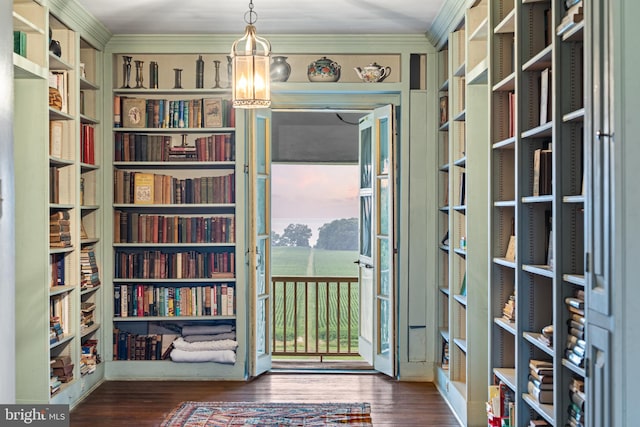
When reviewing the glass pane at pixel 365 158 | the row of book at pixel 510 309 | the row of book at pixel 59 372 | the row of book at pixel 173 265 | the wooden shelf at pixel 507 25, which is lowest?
the row of book at pixel 59 372

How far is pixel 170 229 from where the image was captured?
247 inches

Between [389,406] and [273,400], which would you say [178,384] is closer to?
[273,400]

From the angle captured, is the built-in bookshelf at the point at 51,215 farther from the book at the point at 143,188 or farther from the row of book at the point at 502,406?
the row of book at the point at 502,406

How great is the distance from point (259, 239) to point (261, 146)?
80 cm

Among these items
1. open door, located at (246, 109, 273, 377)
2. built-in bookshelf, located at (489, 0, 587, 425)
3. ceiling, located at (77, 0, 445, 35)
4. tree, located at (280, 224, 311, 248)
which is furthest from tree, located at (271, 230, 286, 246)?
built-in bookshelf, located at (489, 0, 587, 425)

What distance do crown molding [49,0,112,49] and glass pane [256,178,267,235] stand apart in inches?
68.2

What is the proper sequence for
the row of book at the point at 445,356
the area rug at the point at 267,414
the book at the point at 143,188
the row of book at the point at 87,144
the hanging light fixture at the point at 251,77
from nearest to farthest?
the hanging light fixture at the point at 251,77, the area rug at the point at 267,414, the row of book at the point at 87,144, the row of book at the point at 445,356, the book at the point at 143,188

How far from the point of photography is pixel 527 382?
12.3 ft

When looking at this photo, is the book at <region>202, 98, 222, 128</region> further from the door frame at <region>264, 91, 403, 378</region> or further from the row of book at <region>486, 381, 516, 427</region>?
the row of book at <region>486, 381, 516, 427</region>

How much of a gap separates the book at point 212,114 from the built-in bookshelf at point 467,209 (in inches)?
73.8

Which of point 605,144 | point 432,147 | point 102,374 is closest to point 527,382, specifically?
point 605,144

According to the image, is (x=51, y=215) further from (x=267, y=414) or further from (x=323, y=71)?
(x=323, y=71)

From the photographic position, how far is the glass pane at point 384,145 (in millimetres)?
6312

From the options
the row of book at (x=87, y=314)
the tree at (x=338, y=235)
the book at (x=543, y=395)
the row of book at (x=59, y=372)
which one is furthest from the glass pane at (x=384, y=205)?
the tree at (x=338, y=235)
